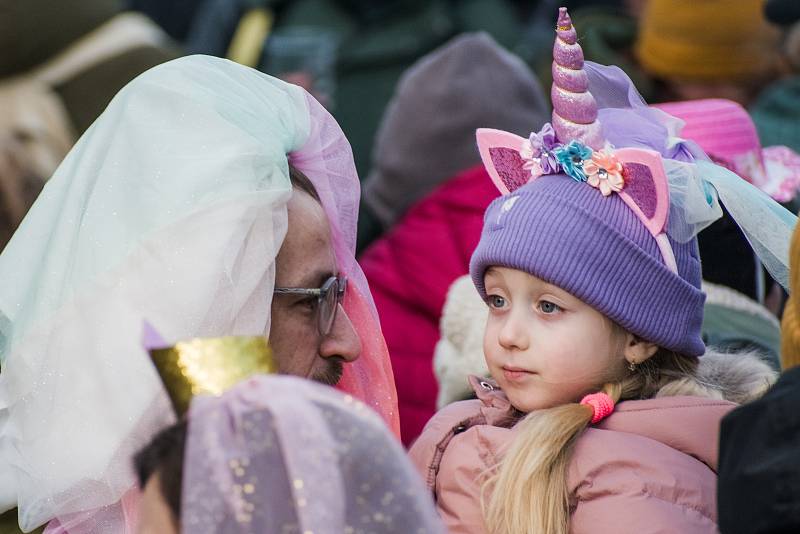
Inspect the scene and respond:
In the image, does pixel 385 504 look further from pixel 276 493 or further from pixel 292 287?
pixel 292 287

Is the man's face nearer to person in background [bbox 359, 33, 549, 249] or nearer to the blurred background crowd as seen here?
the blurred background crowd

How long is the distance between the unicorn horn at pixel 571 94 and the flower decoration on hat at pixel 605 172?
1.7 inches

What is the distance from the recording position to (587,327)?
2.17 meters

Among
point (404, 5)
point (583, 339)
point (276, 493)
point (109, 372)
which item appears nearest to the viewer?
point (276, 493)

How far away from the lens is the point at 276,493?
4.62 feet

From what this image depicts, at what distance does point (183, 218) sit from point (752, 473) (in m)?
0.99

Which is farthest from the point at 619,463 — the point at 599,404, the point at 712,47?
the point at 712,47

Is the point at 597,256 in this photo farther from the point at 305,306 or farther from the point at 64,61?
the point at 64,61

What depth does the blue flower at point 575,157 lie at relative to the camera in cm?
219

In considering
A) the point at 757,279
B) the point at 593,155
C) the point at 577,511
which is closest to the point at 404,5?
the point at 757,279

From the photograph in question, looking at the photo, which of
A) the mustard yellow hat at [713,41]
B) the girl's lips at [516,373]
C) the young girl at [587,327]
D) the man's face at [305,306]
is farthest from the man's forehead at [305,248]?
the mustard yellow hat at [713,41]

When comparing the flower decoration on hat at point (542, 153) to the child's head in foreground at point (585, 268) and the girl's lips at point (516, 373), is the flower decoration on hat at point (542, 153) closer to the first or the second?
the child's head in foreground at point (585, 268)

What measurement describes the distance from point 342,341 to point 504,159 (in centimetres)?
47

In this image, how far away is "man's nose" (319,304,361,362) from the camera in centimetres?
232
